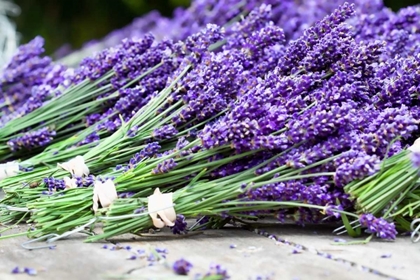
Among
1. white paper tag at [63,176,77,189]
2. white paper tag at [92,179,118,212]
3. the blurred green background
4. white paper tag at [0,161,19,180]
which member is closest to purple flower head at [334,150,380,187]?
white paper tag at [92,179,118,212]

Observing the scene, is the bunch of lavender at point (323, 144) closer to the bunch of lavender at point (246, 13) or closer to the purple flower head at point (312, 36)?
the purple flower head at point (312, 36)

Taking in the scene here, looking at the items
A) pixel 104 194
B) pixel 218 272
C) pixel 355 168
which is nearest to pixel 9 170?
pixel 104 194

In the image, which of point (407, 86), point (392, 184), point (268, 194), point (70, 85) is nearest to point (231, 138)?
point (268, 194)

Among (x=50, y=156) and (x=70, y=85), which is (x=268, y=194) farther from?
(x=70, y=85)

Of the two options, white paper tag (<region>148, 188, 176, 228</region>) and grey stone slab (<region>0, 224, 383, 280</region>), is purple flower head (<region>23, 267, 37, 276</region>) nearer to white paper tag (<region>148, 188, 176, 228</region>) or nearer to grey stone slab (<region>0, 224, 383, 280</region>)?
grey stone slab (<region>0, 224, 383, 280</region>)

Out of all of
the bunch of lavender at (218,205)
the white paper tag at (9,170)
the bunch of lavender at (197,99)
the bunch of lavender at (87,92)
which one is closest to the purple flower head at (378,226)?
the bunch of lavender at (218,205)
